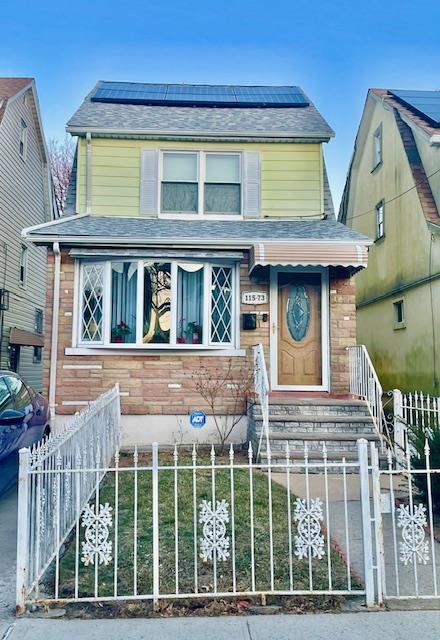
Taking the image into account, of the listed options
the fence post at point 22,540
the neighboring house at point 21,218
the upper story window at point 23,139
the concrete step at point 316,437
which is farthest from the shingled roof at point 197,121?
the fence post at point 22,540

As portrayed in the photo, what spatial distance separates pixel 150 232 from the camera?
358 inches

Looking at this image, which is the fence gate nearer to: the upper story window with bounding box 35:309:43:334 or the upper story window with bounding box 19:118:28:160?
the upper story window with bounding box 35:309:43:334

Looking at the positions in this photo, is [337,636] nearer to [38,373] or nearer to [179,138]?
[179,138]

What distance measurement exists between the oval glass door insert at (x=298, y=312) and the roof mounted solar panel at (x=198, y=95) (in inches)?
195

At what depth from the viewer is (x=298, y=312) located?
9.38m

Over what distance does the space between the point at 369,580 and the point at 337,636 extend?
52 centimetres

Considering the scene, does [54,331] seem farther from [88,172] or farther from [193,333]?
[88,172]

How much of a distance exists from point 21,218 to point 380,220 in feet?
33.6

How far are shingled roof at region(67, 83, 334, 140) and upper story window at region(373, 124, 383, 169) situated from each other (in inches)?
126

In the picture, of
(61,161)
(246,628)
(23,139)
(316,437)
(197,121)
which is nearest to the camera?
(246,628)

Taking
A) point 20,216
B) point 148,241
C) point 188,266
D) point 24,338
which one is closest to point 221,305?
point 188,266

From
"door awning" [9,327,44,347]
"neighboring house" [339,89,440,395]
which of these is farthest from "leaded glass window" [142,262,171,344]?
"door awning" [9,327,44,347]

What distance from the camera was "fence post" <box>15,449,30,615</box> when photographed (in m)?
3.32

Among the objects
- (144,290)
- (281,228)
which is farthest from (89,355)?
(281,228)
